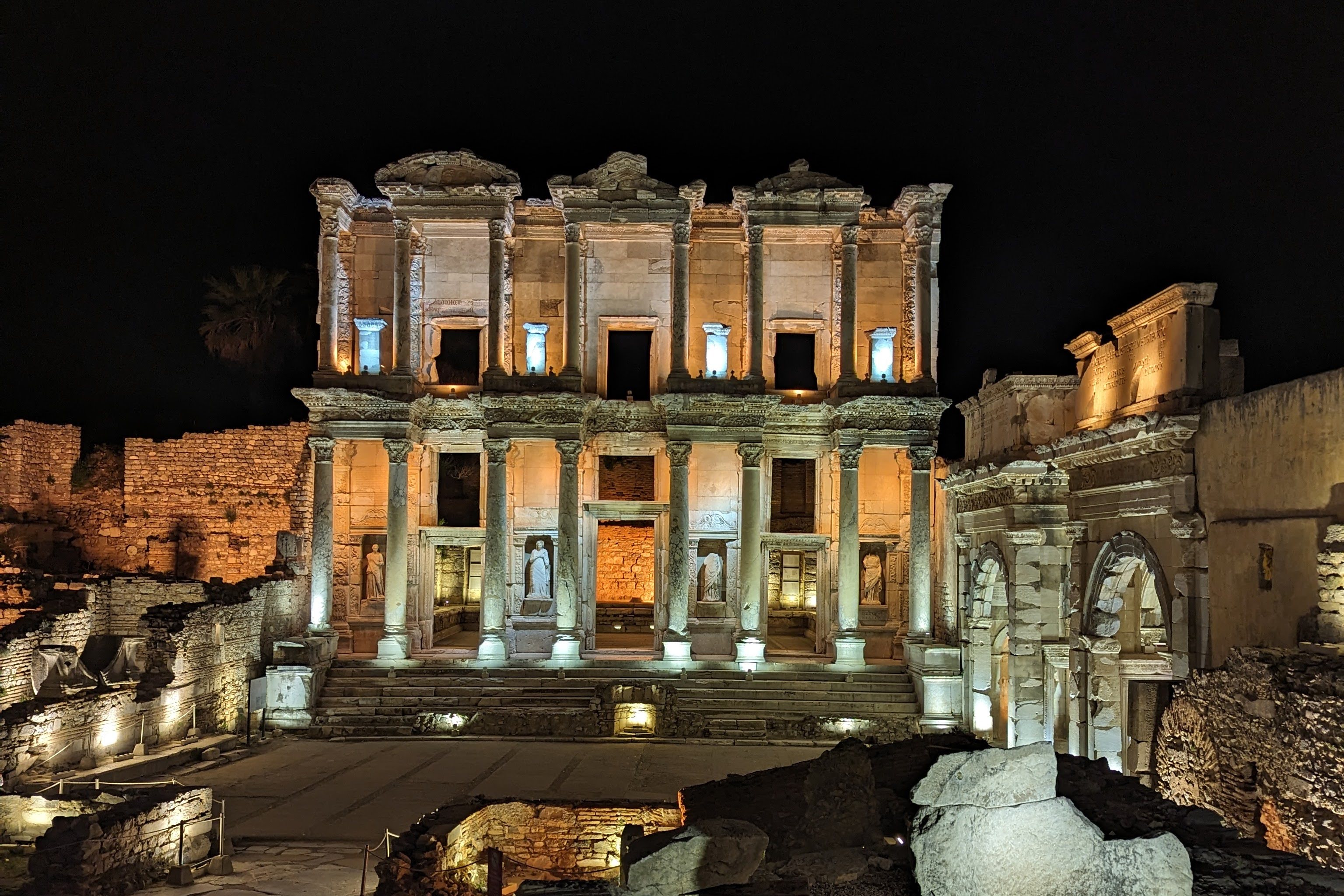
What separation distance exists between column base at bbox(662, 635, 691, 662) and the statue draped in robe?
384 centimetres

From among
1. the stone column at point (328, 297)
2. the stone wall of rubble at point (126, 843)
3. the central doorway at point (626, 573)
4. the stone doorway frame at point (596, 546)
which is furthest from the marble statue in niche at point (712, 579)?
the stone wall of rubble at point (126, 843)

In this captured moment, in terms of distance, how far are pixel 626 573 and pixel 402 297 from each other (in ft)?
38.2

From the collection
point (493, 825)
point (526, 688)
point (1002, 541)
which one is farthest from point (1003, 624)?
point (493, 825)

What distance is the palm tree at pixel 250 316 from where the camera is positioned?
29.6m

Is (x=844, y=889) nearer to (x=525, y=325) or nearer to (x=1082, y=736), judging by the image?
(x=1082, y=736)

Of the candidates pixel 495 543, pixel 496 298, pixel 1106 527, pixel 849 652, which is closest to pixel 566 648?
pixel 495 543

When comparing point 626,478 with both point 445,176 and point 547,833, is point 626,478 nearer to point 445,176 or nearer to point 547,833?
point 445,176

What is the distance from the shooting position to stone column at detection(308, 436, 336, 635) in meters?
23.5

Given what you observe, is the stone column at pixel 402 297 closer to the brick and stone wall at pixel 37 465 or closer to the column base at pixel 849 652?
the brick and stone wall at pixel 37 465

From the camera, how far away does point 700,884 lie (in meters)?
7.69

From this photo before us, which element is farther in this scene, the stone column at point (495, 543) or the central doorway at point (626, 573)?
the central doorway at point (626, 573)

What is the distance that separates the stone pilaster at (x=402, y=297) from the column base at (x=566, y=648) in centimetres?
752

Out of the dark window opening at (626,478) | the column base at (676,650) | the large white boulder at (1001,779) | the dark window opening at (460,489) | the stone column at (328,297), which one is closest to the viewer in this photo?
the large white boulder at (1001,779)

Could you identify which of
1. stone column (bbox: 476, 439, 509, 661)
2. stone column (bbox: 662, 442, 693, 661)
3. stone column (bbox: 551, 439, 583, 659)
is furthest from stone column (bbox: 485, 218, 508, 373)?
stone column (bbox: 662, 442, 693, 661)
